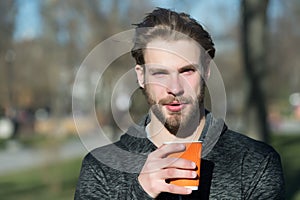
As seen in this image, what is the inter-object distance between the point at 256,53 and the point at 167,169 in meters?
7.61

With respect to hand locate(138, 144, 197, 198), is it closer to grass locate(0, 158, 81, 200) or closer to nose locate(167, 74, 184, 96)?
nose locate(167, 74, 184, 96)

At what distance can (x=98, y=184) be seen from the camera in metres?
1.96

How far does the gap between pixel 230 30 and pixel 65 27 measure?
636 cm

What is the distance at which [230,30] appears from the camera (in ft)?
77.5

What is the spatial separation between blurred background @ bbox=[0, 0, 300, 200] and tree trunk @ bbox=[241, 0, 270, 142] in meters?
0.01

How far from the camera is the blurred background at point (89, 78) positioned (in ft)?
29.3

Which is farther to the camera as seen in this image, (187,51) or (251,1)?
(251,1)

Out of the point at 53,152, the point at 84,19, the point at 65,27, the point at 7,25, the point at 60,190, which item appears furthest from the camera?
the point at 65,27

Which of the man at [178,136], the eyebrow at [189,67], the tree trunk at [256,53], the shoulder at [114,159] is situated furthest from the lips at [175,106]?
the tree trunk at [256,53]

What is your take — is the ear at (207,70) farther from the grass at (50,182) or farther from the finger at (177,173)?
the grass at (50,182)

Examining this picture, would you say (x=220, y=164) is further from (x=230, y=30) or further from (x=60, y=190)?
(x=230, y=30)

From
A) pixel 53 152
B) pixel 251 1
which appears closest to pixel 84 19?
pixel 53 152

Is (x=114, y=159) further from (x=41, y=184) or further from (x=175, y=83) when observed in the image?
(x=41, y=184)

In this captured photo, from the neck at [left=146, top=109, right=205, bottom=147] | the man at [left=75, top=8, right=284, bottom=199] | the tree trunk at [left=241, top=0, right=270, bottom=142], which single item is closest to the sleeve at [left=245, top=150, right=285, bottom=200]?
the man at [left=75, top=8, right=284, bottom=199]
